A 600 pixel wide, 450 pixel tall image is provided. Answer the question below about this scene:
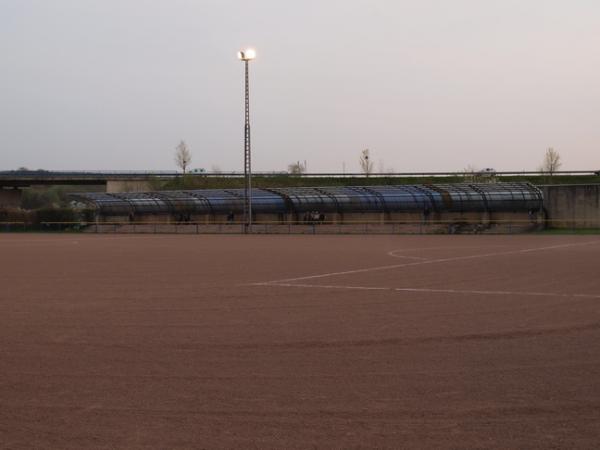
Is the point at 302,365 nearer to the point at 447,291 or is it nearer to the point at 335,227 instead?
the point at 447,291

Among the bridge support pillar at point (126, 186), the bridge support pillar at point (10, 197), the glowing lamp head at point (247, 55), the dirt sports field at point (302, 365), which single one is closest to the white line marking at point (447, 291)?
the dirt sports field at point (302, 365)

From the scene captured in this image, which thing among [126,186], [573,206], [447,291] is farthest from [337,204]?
[447,291]

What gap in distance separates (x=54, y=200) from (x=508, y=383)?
126 meters

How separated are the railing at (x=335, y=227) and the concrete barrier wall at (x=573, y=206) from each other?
69 millimetres

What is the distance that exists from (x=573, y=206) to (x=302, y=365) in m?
43.6

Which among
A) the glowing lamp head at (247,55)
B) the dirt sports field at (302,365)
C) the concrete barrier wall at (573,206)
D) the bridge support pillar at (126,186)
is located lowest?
the dirt sports field at (302,365)

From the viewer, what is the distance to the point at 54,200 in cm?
12400

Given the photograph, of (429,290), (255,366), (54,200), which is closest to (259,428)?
(255,366)

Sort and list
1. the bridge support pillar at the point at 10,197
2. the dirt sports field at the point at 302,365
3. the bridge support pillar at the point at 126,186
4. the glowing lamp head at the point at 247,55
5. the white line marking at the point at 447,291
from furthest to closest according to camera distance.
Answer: the bridge support pillar at the point at 10,197 < the bridge support pillar at the point at 126,186 < the glowing lamp head at the point at 247,55 < the white line marking at the point at 447,291 < the dirt sports field at the point at 302,365

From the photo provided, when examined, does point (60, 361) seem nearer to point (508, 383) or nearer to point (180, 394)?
point (180, 394)

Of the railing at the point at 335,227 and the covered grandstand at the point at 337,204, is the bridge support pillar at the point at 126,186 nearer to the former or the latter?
the covered grandstand at the point at 337,204

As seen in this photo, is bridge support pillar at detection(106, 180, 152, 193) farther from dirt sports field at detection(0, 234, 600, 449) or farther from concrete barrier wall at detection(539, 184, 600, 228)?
dirt sports field at detection(0, 234, 600, 449)

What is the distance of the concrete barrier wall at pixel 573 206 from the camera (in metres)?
46.3

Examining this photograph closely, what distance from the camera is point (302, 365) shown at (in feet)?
25.3
